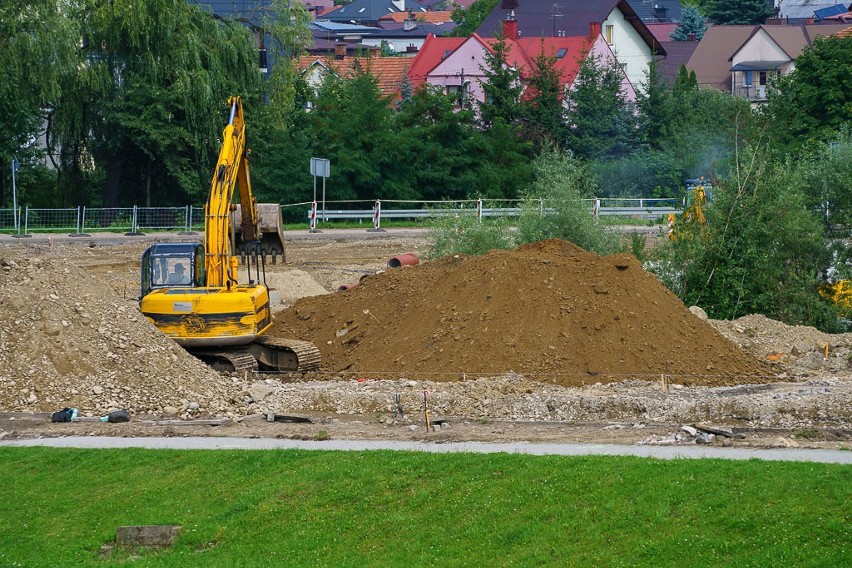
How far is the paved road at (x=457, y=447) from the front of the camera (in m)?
15.6

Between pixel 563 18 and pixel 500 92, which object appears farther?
pixel 563 18

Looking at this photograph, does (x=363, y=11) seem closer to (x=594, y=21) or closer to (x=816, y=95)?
(x=594, y=21)

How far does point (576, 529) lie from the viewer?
12766 millimetres

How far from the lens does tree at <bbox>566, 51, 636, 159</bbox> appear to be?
59219 millimetres

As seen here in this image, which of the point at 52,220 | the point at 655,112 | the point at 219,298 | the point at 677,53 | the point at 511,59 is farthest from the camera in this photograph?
the point at 677,53

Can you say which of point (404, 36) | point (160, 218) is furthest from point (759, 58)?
point (404, 36)

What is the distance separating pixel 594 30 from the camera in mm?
74688

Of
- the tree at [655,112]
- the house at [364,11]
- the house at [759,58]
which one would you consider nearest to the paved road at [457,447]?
the tree at [655,112]

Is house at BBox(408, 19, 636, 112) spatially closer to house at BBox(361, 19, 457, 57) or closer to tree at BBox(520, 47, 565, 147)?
tree at BBox(520, 47, 565, 147)

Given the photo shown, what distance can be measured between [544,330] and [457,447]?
672 cm

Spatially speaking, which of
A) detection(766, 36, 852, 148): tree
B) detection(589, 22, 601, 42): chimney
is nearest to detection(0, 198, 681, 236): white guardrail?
detection(766, 36, 852, 148): tree

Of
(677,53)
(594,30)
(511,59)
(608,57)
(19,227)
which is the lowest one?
(19,227)

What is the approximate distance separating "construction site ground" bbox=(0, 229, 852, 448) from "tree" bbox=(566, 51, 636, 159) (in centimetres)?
3226

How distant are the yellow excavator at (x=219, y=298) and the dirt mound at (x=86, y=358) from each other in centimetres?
107
